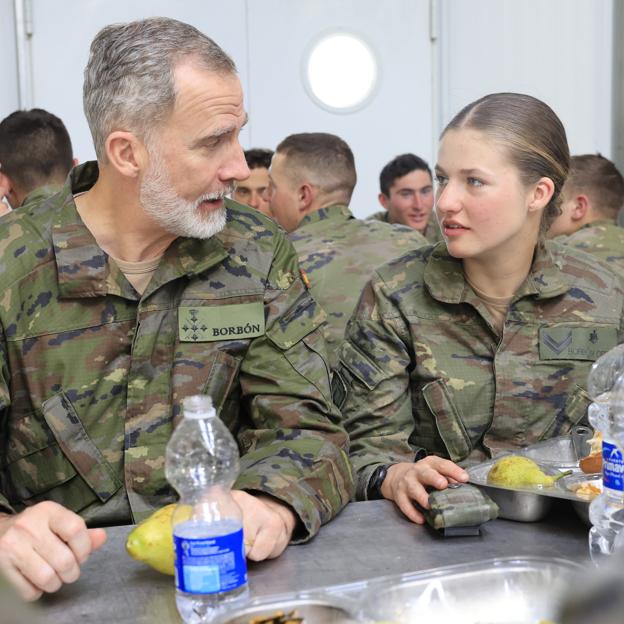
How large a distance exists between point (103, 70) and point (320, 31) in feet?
13.4

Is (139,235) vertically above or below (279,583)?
above

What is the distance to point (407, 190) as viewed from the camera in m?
5.49

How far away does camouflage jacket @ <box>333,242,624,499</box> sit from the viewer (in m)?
1.94

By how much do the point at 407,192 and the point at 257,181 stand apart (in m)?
0.96

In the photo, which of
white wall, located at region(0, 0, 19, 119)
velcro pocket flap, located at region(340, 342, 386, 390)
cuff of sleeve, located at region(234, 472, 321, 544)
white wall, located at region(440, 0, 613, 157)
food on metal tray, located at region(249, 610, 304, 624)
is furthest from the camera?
white wall, located at region(440, 0, 613, 157)

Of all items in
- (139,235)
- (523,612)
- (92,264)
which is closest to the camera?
(523,612)

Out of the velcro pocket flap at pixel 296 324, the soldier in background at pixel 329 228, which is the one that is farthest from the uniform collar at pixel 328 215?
the velcro pocket flap at pixel 296 324

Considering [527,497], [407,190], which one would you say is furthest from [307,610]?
[407,190]

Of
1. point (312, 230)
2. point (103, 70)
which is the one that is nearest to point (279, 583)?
point (103, 70)

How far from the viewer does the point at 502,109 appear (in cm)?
197

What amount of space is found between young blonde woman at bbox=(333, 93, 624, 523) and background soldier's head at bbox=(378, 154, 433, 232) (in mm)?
3457

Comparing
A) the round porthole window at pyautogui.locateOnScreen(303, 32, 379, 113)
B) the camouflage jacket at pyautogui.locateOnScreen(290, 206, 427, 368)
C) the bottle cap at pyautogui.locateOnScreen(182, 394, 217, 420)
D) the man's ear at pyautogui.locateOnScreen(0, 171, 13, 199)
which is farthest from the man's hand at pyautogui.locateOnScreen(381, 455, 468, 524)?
the round porthole window at pyautogui.locateOnScreen(303, 32, 379, 113)

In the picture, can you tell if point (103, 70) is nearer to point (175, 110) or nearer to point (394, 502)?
point (175, 110)

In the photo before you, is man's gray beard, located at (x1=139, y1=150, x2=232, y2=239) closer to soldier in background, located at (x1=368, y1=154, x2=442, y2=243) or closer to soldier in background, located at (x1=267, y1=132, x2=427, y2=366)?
soldier in background, located at (x1=267, y1=132, x2=427, y2=366)
